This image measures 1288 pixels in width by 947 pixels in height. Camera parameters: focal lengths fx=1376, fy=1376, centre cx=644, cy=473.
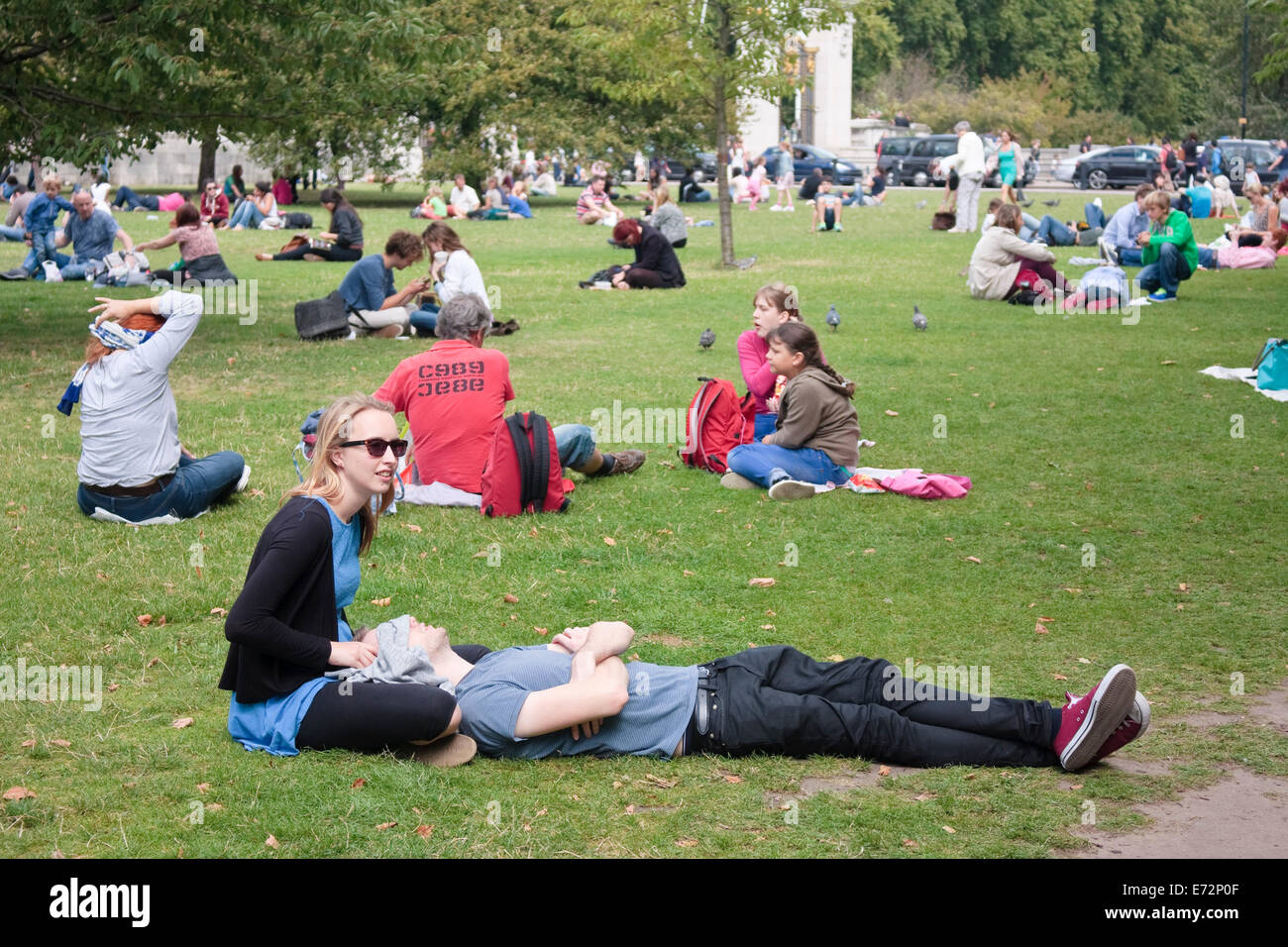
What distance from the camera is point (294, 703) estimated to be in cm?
514

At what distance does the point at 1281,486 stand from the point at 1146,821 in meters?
5.77

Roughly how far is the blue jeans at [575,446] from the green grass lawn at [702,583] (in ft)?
1.02

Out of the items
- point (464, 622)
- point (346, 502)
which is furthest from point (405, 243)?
point (346, 502)

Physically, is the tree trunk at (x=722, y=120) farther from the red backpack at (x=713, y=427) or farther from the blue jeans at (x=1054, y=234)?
the red backpack at (x=713, y=427)

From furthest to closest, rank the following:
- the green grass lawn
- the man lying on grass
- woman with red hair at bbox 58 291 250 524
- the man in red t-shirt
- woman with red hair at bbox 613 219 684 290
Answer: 1. woman with red hair at bbox 613 219 684 290
2. the man in red t-shirt
3. woman with red hair at bbox 58 291 250 524
4. the man lying on grass
5. the green grass lawn

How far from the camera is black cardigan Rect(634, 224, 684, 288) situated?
67.9 ft

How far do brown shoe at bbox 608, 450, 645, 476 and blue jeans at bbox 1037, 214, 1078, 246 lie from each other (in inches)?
685

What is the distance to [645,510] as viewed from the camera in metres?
9.08

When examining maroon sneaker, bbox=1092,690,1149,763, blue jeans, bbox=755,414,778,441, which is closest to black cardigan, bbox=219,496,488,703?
maroon sneaker, bbox=1092,690,1149,763

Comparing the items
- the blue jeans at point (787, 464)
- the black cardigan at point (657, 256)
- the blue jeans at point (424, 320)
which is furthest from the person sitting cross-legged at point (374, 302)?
the blue jeans at point (787, 464)

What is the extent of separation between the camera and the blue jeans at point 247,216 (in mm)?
33125

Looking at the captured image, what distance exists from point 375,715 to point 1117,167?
155ft

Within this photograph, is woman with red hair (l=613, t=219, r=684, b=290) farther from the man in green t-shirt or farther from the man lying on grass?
the man lying on grass

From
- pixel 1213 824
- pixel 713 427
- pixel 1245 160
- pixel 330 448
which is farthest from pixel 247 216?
pixel 1245 160
